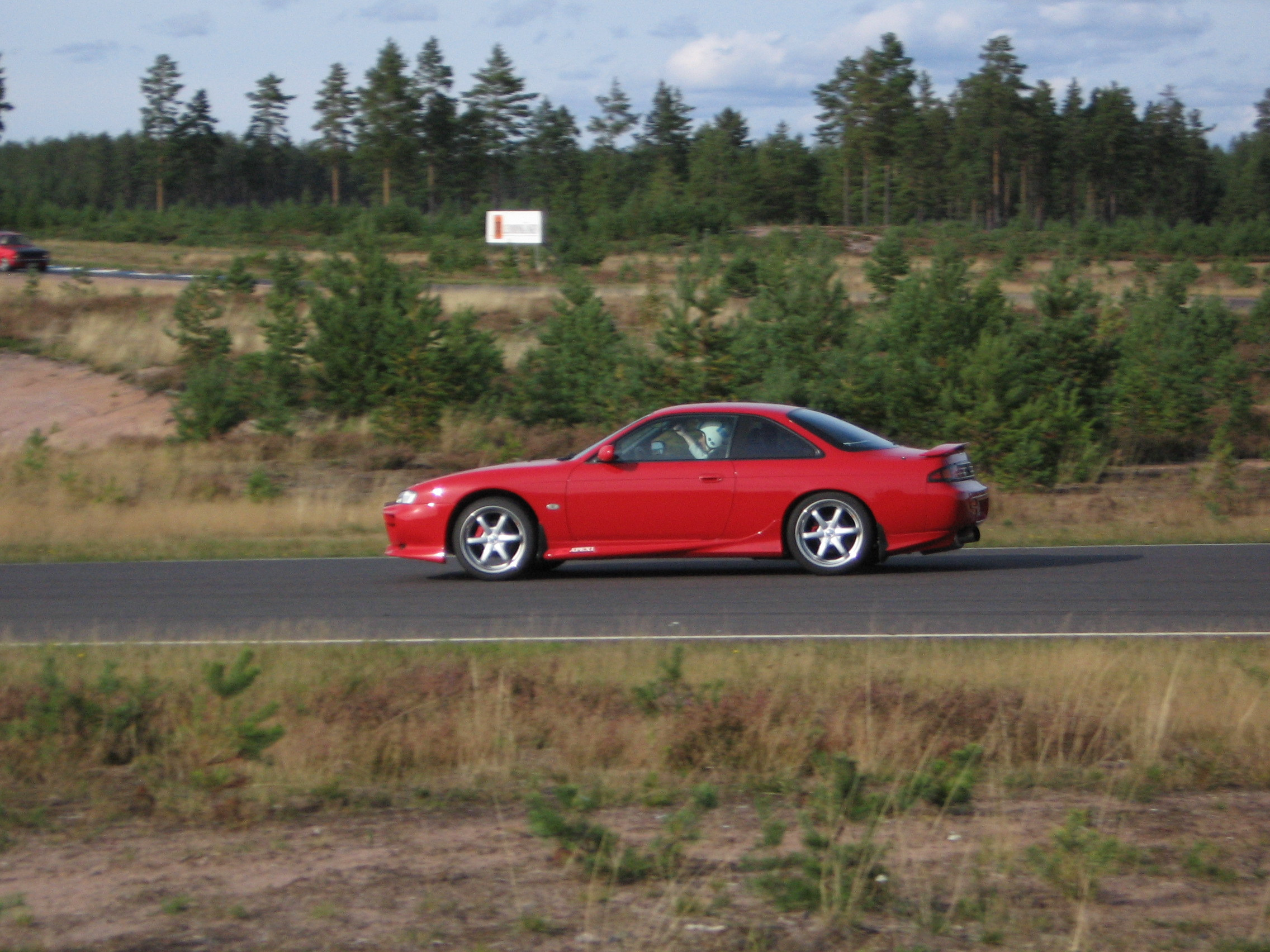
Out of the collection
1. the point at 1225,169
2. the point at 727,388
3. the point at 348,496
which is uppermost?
the point at 1225,169

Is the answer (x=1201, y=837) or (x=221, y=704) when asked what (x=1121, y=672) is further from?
(x=221, y=704)

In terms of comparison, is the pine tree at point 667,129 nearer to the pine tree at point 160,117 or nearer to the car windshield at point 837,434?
the pine tree at point 160,117

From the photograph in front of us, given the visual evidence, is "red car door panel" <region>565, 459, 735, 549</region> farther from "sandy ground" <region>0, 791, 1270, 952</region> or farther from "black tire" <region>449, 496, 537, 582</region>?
"sandy ground" <region>0, 791, 1270, 952</region>

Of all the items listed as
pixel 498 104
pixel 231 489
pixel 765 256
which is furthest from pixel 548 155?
pixel 231 489

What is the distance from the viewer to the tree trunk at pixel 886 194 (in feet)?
335

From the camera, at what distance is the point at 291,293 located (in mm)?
34875

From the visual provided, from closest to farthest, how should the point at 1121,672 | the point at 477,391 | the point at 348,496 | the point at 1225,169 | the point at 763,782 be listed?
the point at 763,782 → the point at 1121,672 → the point at 348,496 → the point at 477,391 → the point at 1225,169

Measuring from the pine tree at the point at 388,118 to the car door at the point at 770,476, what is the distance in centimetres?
9673

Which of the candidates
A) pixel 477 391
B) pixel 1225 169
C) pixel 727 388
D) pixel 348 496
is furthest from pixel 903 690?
pixel 1225 169

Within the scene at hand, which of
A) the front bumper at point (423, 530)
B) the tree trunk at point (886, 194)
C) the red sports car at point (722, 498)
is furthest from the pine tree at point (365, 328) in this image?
the tree trunk at point (886, 194)

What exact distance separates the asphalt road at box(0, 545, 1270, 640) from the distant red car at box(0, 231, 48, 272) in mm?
46699

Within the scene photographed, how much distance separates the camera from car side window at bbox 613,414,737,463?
472 inches

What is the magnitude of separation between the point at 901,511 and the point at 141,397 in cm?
2564

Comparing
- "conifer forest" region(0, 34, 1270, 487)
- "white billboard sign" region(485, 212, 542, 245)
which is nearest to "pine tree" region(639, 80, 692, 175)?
"conifer forest" region(0, 34, 1270, 487)
